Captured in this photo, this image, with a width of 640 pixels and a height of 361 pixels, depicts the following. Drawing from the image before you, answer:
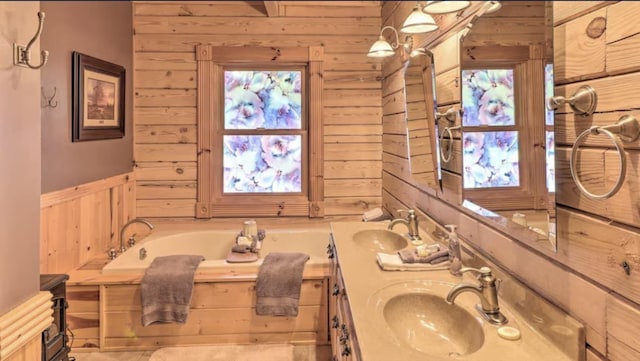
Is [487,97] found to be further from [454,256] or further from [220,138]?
[220,138]

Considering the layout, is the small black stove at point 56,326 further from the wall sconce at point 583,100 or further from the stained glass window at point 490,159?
the wall sconce at point 583,100

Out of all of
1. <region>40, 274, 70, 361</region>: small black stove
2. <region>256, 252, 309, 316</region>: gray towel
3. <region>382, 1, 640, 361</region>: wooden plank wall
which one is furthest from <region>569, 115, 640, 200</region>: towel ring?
<region>256, 252, 309, 316</region>: gray towel

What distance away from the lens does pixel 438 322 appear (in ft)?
4.60

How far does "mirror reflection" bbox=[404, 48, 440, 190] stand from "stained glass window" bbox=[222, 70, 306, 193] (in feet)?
4.87

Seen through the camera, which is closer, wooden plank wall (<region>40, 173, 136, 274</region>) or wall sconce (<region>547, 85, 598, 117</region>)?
wall sconce (<region>547, 85, 598, 117</region>)

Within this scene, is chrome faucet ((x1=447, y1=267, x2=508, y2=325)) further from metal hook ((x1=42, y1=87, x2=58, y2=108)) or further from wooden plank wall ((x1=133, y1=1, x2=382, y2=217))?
wooden plank wall ((x1=133, y1=1, x2=382, y2=217))

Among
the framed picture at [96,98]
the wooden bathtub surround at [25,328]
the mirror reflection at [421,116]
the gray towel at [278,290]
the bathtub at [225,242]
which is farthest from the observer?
the bathtub at [225,242]

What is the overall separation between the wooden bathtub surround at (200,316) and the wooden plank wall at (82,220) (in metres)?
0.18

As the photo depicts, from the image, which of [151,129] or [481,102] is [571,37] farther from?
[151,129]

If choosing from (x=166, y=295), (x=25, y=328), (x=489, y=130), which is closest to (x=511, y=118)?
(x=489, y=130)

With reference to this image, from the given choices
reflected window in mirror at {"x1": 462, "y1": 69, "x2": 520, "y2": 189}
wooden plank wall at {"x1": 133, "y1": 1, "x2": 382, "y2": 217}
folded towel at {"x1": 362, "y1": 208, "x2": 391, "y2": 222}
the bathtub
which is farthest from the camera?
wooden plank wall at {"x1": 133, "y1": 1, "x2": 382, "y2": 217}

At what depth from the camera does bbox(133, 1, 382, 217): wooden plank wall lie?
3.87 m

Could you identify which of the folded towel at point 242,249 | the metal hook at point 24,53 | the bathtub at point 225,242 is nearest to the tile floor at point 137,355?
the folded towel at point 242,249

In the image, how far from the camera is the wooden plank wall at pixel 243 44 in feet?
12.7
